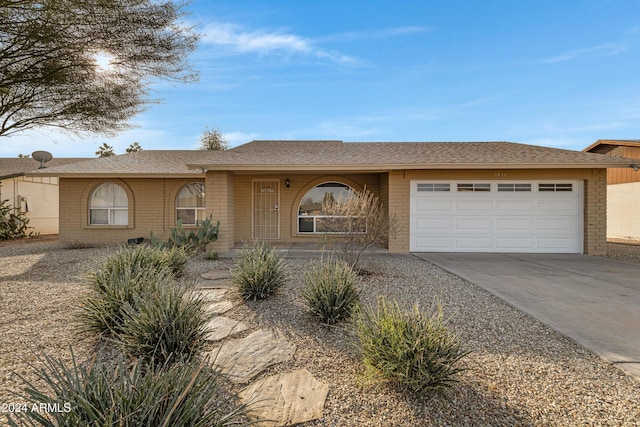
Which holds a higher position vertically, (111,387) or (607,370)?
(111,387)

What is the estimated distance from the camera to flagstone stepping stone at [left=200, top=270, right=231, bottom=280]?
722 cm

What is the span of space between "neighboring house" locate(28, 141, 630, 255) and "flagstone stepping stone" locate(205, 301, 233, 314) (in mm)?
5888

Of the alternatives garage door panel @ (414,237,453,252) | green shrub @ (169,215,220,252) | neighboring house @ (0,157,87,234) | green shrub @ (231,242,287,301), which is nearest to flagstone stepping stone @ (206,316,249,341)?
green shrub @ (231,242,287,301)

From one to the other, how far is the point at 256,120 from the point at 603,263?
58.2ft

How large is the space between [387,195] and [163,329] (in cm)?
964

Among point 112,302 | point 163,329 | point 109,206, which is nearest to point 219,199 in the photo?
point 109,206

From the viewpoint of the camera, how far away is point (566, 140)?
65.7ft

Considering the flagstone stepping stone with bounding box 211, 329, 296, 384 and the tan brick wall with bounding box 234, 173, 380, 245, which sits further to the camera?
the tan brick wall with bounding box 234, 173, 380, 245

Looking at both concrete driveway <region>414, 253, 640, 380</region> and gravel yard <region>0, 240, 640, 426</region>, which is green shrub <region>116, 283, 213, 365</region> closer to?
gravel yard <region>0, 240, 640, 426</region>

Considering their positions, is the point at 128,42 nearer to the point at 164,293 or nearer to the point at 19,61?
the point at 19,61

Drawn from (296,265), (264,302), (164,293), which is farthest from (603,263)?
(164,293)

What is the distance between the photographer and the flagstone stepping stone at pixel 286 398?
8.79ft

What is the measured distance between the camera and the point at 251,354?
3.75 metres

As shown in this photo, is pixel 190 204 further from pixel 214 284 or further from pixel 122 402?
pixel 122 402
